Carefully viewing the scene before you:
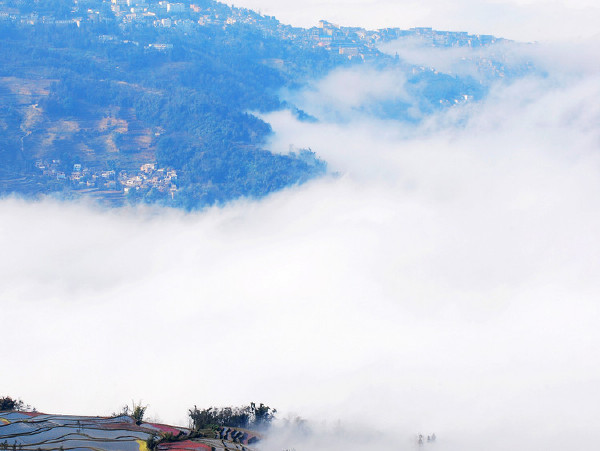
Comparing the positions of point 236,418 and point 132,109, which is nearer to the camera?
point 236,418

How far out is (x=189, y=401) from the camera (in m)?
67.2

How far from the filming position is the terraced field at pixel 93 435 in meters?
36.7

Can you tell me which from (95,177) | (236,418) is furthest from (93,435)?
(95,177)

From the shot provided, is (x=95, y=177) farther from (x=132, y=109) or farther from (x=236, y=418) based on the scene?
(x=236, y=418)

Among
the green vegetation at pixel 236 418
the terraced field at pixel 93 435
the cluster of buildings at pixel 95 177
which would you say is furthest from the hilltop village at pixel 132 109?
the terraced field at pixel 93 435

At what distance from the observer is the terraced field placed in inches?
1443

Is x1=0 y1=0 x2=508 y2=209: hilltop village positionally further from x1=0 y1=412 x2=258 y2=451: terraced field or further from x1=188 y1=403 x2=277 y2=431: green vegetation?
x1=0 y1=412 x2=258 y2=451: terraced field

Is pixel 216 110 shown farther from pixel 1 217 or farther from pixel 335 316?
pixel 335 316

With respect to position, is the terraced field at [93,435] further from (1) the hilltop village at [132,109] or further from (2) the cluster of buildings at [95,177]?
(2) the cluster of buildings at [95,177]

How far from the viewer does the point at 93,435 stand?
38344mm

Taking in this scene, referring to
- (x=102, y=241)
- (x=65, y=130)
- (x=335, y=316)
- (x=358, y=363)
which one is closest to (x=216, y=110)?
(x=65, y=130)

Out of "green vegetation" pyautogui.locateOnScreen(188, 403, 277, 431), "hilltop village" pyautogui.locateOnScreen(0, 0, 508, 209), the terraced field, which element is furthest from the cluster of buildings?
the terraced field

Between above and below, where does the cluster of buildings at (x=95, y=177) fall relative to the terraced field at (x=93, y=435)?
above

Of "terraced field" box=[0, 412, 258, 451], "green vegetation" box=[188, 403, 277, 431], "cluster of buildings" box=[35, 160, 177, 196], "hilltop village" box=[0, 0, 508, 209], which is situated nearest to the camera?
"terraced field" box=[0, 412, 258, 451]
